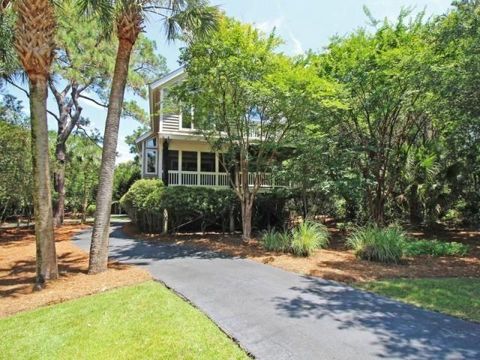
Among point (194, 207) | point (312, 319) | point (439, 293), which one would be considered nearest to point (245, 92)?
point (194, 207)

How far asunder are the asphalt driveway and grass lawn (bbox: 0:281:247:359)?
0.33 m

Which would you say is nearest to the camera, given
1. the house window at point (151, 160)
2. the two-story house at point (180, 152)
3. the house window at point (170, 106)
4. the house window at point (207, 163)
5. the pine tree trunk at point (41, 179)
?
the pine tree trunk at point (41, 179)

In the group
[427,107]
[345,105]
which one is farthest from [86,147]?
[427,107]

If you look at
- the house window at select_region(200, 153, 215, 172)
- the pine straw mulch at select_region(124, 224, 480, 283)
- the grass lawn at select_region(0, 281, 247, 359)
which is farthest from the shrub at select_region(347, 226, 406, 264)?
the house window at select_region(200, 153, 215, 172)

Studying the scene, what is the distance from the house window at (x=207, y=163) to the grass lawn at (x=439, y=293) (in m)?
14.1

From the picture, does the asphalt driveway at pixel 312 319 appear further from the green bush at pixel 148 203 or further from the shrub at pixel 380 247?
the green bush at pixel 148 203

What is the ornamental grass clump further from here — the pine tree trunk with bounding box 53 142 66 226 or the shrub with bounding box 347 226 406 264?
the pine tree trunk with bounding box 53 142 66 226

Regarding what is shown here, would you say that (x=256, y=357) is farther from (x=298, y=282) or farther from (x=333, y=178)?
(x=333, y=178)

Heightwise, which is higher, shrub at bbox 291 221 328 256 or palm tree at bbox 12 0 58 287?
palm tree at bbox 12 0 58 287

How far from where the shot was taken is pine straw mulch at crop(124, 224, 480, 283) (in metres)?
8.48

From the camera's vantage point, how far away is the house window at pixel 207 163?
A: 20.7m

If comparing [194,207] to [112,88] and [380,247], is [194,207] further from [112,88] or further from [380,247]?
[380,247]

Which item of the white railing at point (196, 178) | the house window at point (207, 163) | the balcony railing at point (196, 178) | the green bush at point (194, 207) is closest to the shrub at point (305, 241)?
the green bush at point (194, 207)

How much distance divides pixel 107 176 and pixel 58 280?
2.57 meters
